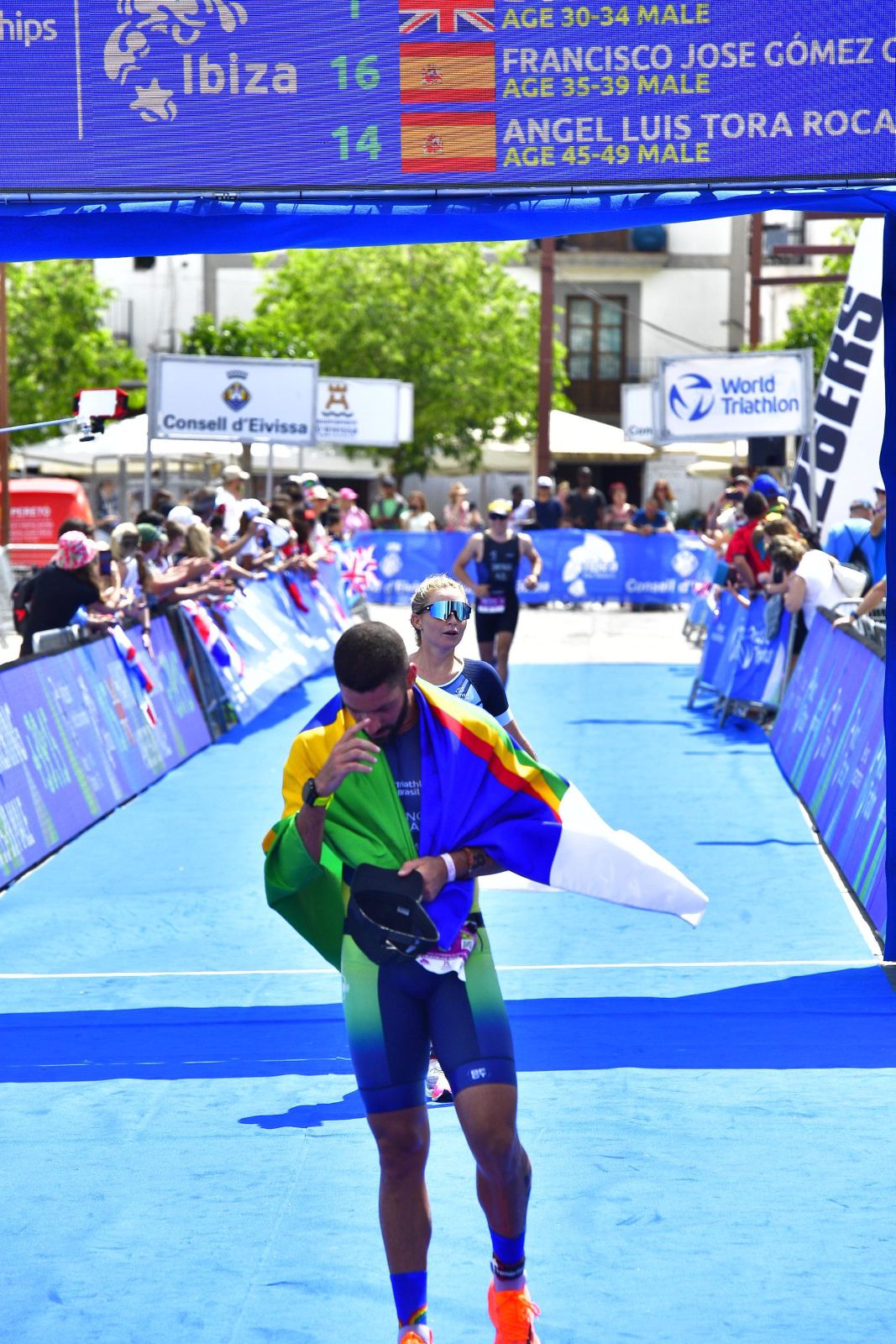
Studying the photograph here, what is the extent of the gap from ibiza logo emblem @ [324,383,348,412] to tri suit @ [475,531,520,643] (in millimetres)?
13864

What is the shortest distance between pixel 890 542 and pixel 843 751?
2.92m

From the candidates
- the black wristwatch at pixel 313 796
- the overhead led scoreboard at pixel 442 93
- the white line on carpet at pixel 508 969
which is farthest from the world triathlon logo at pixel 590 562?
the black wristwatch at pixel 313 796

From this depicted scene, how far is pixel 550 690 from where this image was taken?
1977 centimetres

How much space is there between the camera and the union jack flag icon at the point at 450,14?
6.97 m

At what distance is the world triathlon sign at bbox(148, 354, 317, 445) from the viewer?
69.7 feet

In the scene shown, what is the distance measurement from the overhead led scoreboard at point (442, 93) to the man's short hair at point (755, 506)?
996cm

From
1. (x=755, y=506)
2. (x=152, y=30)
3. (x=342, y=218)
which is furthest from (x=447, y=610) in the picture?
(x=755, y=506)

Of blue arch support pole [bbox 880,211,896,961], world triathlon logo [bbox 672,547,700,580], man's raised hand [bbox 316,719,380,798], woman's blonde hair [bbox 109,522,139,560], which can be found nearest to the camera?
man's raised hand [bbox 316,719,380,798]

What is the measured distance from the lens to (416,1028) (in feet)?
14.0

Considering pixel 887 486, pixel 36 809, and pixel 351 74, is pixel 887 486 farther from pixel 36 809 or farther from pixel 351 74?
pixel 36 809

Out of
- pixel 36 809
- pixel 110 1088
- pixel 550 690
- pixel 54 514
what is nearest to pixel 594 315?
pixel 54 514

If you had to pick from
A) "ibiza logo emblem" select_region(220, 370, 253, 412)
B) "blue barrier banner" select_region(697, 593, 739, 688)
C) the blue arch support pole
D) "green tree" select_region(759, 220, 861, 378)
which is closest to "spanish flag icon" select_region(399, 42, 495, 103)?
the blue arch support pole

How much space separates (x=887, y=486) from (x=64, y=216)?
3659 mm

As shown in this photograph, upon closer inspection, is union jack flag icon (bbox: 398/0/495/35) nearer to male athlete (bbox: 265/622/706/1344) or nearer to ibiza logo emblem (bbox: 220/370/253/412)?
male athlete (bbox: 265/622/706/1344)
